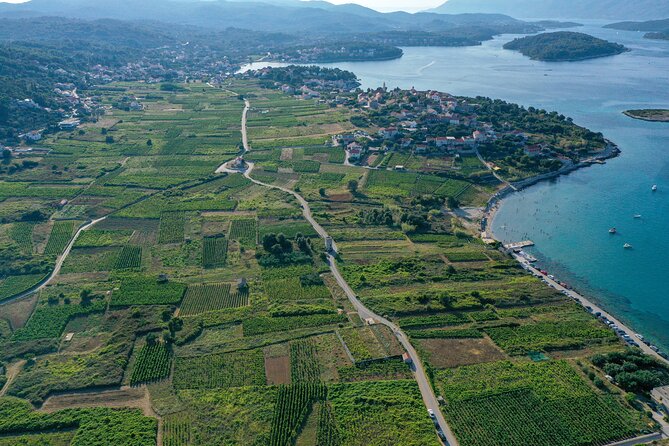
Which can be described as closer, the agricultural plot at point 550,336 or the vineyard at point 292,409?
the vineyard at point 292,409

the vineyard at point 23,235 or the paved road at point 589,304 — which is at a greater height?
the paved road at point 589,304

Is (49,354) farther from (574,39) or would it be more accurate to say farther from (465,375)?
(574,39)

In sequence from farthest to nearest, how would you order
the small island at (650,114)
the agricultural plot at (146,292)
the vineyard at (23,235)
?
the small island at (650,114), the vineyard at (23,235), the agricultural plot at (146,292)

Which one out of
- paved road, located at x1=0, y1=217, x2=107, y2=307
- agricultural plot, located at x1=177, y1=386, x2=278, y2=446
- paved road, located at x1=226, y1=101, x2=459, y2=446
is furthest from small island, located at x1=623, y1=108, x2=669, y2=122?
paved road, located at x1=0, y1=217, x2=107, y2=307

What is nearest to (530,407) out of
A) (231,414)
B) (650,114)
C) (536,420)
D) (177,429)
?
Answer: (536,420)

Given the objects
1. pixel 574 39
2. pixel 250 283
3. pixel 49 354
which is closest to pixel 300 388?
pixel 250 283

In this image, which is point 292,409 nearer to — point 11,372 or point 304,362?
point 304,362

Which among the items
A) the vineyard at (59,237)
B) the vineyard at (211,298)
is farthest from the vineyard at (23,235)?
the vineyard at (211,298)

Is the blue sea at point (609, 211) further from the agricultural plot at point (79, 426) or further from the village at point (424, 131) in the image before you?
the agricultural plot at point (79, 426)
